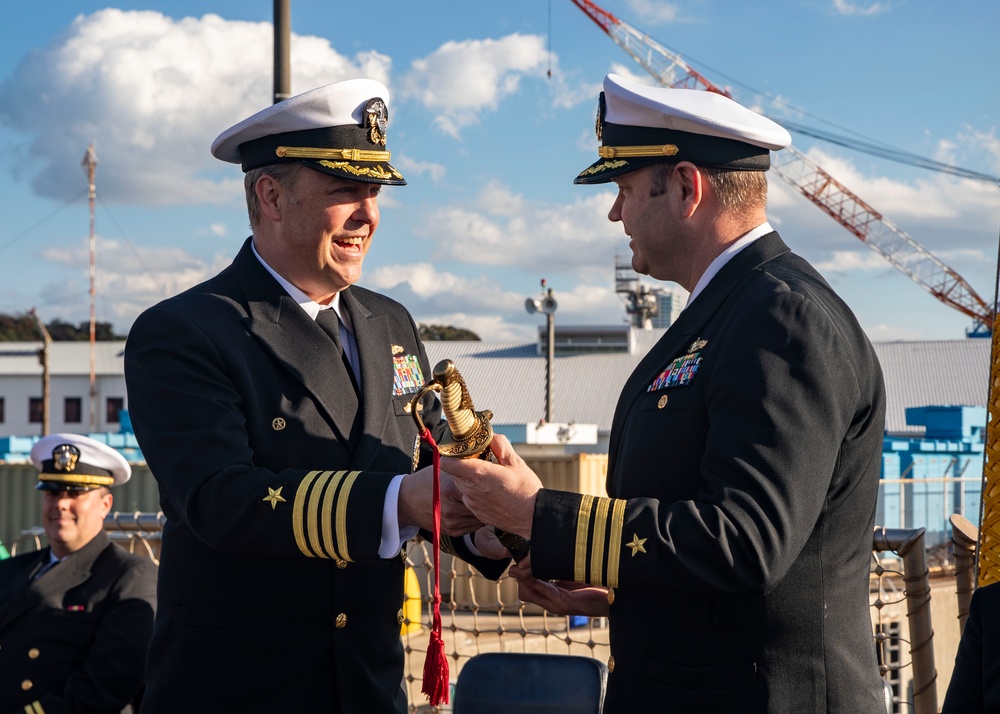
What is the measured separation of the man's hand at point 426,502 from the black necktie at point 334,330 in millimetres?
529

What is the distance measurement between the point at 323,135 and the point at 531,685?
1.61 metres

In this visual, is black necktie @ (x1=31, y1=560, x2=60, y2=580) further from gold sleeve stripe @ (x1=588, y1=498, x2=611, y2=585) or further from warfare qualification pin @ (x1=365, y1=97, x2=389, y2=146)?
gold sleeve stripe @ (x1=588, y1=498, x2=611, y2=585)

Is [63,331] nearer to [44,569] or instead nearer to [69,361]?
[69,361]

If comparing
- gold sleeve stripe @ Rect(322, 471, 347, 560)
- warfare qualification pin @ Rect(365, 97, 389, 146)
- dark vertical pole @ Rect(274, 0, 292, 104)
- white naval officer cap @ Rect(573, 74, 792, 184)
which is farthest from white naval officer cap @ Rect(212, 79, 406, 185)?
dark vertical pole @ Rect(274, 0, 292, 104)

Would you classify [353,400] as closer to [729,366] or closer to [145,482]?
[729,366]

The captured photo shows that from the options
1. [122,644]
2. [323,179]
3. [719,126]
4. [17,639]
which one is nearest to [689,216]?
[719,126]

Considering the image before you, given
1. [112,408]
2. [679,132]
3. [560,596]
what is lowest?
[560,596]

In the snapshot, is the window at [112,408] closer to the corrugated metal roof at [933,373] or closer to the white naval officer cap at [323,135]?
the corrugated metal roof at [933,373]

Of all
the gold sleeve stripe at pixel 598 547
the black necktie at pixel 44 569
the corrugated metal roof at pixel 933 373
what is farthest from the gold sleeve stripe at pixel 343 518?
the corrugated metal roof at pixel 933 373

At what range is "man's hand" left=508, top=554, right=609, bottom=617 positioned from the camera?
9.47 feet

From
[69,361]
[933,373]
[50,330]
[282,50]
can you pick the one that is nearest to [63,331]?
[50,330]

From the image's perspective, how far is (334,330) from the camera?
120 inches

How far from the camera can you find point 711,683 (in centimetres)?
230

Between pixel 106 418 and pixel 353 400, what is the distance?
58458mm
